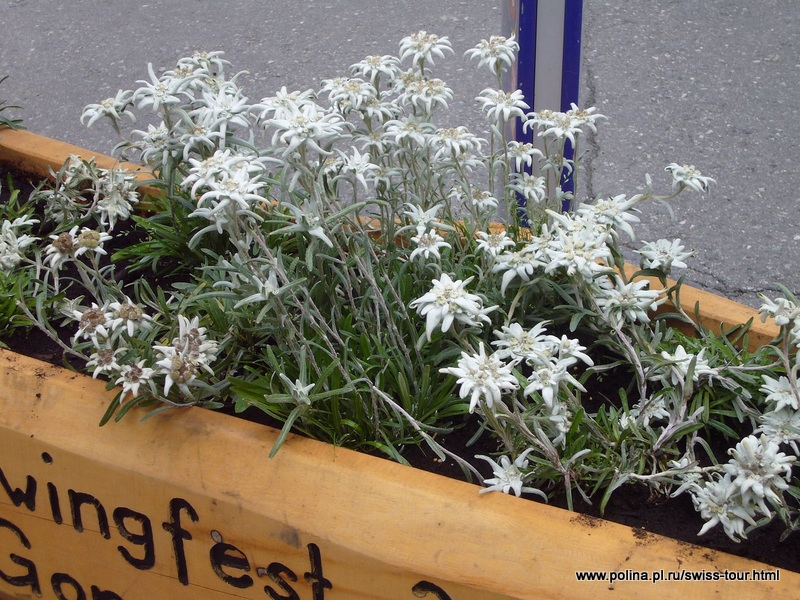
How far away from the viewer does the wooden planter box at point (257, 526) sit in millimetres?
1012

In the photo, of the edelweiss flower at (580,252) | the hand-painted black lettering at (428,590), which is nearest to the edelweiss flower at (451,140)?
the edelweiss flower at (580,252)

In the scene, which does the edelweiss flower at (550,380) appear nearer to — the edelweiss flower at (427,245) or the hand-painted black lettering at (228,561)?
the edelweiss flower at (427,245)

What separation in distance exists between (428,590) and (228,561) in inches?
12.3

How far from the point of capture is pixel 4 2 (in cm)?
401

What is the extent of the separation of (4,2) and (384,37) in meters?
2.05

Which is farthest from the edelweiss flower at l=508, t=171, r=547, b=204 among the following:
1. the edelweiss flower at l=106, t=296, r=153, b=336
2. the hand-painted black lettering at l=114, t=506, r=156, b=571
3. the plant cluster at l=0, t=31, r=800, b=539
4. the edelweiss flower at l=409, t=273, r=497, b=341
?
the hand-painted black lettering at l=114, t=506, r=156, b=571

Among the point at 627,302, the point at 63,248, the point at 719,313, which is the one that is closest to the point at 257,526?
the point at 63,248

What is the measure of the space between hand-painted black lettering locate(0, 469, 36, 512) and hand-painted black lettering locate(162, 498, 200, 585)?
0.25 meters

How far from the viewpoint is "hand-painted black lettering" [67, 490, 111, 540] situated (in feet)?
4.07

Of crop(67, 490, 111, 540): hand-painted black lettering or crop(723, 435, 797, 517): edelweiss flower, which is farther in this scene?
crop(67, 490, 111, 540): hand-painted black lettering

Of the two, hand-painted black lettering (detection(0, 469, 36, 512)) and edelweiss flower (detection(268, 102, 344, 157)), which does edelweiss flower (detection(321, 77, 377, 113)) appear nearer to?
edelweiss flower (detection(268, 102, 344, 157))

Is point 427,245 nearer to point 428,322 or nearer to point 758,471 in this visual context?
point 428,322

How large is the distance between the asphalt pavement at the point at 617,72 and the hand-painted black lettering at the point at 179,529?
5.48 ft

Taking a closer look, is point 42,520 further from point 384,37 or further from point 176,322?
point 384,37
